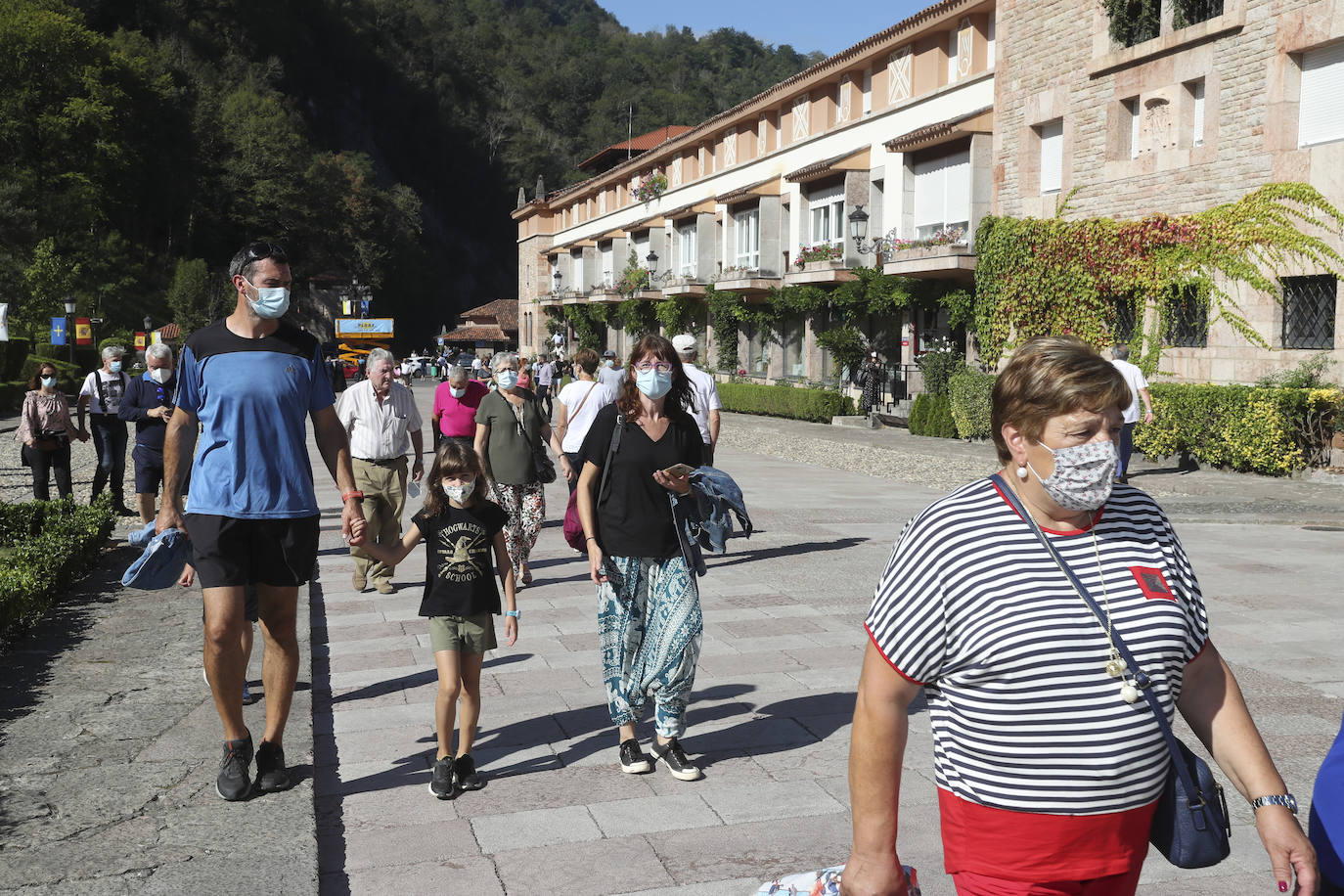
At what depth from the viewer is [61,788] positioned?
4.43m

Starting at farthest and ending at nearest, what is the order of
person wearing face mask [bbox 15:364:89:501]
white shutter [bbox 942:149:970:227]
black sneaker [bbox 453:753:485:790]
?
white shutter [bbox 942:149:970:227] < person wearing face mask [bbox 15:364:89:501] < black sneaker [bbox 453:753:485:790]

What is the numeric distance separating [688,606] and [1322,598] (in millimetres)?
5725

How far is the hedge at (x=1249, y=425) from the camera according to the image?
16500 millimetres

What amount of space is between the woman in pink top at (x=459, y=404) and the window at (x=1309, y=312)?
13.1m

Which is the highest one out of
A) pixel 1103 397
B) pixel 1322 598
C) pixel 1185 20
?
pixel 1185 20

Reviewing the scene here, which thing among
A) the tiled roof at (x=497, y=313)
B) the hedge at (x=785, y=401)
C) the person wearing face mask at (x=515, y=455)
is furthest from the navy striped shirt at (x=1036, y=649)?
the tiled roof at (x=497, y=313)

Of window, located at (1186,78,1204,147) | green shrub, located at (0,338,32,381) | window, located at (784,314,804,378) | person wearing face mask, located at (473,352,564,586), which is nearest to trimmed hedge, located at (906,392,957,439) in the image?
window, located at (1186,78,1204,147)

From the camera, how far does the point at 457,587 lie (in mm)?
4793

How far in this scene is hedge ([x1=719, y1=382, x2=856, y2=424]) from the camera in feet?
102

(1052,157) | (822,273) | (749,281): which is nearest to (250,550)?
(1052,157)

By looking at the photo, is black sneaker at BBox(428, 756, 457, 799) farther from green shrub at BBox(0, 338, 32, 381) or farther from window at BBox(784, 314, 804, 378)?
green shrub at BBox(0, 338, 32, 381)

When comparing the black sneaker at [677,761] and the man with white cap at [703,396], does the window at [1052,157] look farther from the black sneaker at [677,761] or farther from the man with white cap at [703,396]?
the black sneaker at [677,761]

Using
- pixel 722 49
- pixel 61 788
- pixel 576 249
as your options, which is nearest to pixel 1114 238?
pixel 61 788

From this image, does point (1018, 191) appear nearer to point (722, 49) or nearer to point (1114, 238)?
point (1114, 238)
